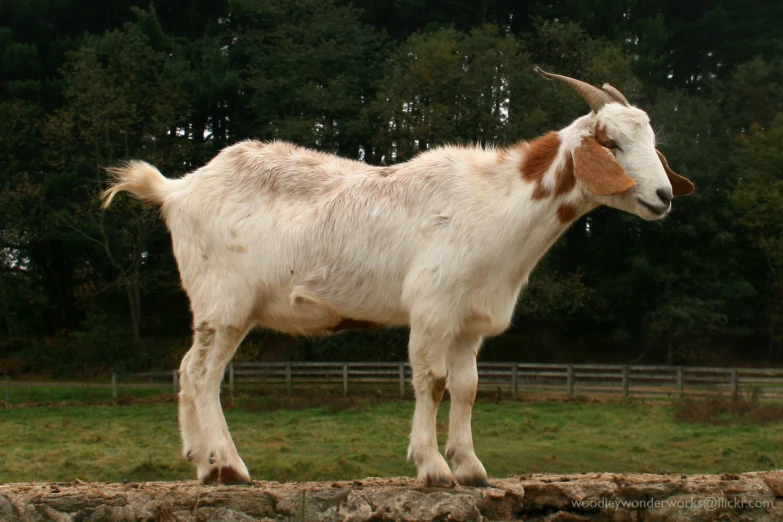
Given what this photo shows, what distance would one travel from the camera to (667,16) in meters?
52.4

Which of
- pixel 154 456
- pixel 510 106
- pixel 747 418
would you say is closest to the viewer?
pixel 154 456

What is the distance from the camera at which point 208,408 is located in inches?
317

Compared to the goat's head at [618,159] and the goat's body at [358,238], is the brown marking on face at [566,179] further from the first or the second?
the goat's body at [358,238]

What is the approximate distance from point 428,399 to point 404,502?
735 mm

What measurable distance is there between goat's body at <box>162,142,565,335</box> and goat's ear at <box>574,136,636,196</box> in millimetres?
488

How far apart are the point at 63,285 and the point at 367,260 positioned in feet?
129

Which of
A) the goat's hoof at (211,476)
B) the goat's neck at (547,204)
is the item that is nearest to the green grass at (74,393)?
the goat's hoof at (211,476)

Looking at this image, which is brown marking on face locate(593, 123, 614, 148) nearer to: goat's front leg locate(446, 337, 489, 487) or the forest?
goat's front leg locate(446, 337, 489, 487)

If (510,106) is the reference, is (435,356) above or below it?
below

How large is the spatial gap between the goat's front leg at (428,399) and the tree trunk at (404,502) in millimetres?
123

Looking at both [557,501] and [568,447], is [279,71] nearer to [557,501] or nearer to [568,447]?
[568,447]

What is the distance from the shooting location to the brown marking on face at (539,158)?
25.7 ft

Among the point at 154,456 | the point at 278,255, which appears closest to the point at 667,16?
the point at 154,456

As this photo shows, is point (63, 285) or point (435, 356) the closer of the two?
point (435, 356)
